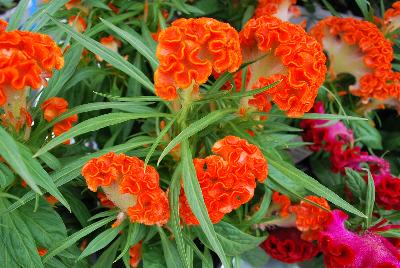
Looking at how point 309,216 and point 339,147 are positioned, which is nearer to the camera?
point 309,216

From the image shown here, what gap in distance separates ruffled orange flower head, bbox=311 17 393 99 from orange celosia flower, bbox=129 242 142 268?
0.74 metres

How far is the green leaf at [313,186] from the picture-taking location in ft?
2.44

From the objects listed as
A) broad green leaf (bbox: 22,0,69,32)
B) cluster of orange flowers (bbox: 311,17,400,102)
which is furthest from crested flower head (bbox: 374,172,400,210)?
broad green leaf (bbox: 22,0,69,32)

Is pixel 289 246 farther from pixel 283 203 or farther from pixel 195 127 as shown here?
pixel 195 127

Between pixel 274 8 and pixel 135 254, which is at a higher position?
pixel 274 8

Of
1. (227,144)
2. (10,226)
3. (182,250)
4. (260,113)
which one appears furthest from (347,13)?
(10,226)

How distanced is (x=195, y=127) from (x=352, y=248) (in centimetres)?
42

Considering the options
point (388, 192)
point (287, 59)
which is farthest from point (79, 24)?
point (388, 192)

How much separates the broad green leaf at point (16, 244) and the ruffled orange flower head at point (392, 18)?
3.62 feet

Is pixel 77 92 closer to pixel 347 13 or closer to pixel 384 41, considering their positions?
pixel 384 41

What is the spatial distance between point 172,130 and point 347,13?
4.02ft

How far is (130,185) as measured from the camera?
0.75 m

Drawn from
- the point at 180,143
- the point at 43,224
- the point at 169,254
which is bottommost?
the point at 169,254

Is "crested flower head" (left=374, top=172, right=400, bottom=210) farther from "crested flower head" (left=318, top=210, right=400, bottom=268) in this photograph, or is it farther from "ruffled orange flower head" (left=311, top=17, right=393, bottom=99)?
"ruffled orange flower head" (left=311, top=17, right=393, bottom=99)
